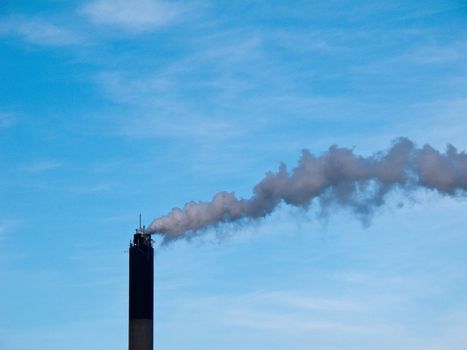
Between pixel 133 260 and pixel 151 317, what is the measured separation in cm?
457

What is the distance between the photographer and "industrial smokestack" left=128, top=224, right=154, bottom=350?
3063 inches

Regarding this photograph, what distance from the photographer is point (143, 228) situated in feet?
269

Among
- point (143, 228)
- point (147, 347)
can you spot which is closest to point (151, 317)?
point (147, 347)

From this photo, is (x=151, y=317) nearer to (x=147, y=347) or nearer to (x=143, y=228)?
(x=147, y=347)

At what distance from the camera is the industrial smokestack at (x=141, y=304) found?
77.8 meters

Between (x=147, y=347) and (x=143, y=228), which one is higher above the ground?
(x=143, y=228)

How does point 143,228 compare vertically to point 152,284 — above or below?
above

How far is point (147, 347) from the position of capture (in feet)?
257

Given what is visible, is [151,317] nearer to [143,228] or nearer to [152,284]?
[152,284]

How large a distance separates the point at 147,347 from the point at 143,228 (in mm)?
9547

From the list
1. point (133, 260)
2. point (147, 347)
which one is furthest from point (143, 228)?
point (147, 347)

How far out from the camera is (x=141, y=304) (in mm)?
77812

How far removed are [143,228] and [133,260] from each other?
3624mm

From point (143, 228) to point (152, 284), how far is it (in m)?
5.34
